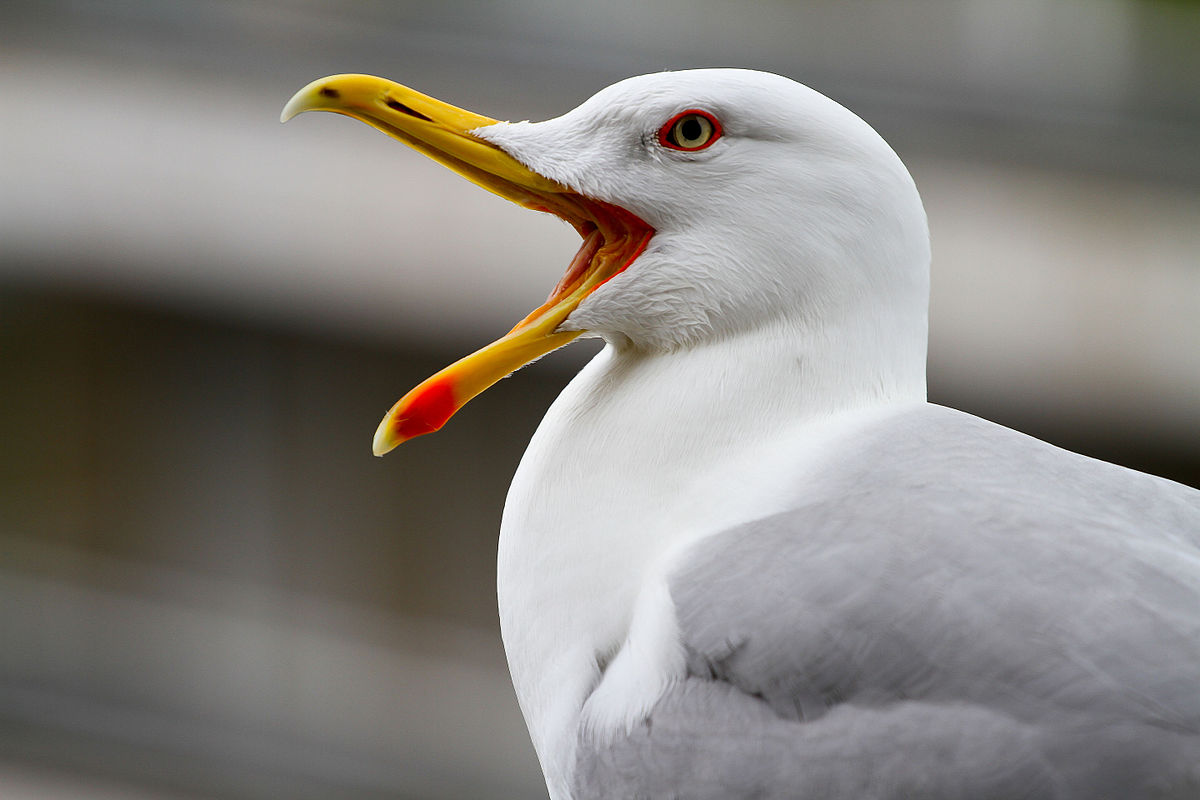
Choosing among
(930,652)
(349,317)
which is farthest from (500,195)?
(349,317)

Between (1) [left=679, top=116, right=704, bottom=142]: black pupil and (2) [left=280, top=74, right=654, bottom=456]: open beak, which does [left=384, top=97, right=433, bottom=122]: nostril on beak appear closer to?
(2) [left=280, top=74, right=654, bottom=456]: open beak

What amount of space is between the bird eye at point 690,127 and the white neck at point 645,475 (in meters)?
0.11

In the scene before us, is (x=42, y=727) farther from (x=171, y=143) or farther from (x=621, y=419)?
(x=621, y=419)

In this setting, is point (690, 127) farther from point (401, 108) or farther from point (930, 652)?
point (930, 652)

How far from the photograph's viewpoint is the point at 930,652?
0.55 metres

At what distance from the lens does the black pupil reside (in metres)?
0.69

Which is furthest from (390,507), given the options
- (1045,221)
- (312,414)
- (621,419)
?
(621,419)

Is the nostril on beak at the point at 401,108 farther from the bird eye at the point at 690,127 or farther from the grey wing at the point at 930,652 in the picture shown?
the grey wing at the point at 930,652

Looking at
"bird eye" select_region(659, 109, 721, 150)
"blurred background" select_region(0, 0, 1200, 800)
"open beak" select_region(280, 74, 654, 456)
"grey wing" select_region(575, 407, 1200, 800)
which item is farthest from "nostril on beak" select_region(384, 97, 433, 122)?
"blurred background" select_region(0, 0, 1200, 800)

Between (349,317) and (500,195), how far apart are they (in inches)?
102

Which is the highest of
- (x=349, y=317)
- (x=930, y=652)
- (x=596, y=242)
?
(x=596, y=242)

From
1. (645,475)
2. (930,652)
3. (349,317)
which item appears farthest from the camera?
(349,317)

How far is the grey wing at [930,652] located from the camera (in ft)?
1.70

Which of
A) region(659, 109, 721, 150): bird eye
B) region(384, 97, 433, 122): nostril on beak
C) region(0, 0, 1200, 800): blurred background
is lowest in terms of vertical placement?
region(0, 0, 1200, 800): blurred background
